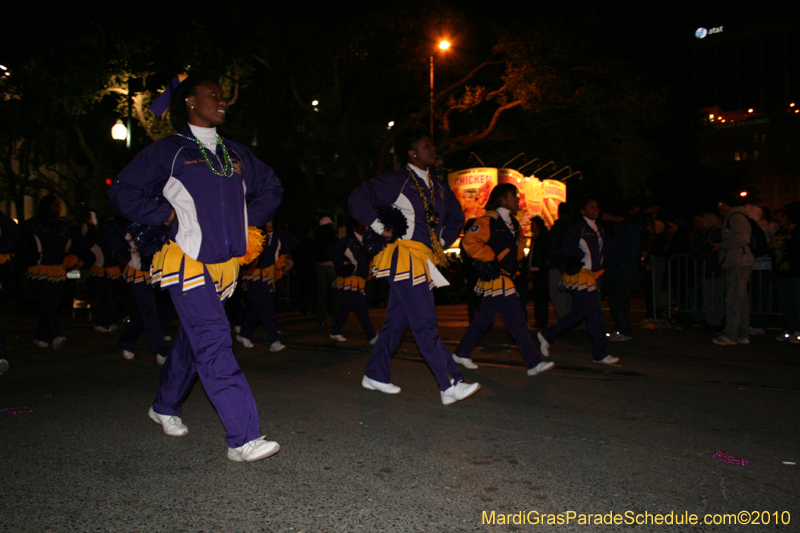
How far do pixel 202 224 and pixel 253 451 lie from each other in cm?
125

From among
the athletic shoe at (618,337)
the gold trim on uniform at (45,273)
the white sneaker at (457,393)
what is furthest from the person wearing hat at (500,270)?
the gold trim on uniform at (45,273)

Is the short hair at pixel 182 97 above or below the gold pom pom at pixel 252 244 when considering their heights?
above

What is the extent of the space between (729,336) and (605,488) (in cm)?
611

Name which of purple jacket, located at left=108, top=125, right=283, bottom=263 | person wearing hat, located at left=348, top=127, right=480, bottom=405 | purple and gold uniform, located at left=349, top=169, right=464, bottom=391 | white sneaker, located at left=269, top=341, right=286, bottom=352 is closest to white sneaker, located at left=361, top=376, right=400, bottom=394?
person wearing hat, located at left=348, top=127, right=480, bottom=405

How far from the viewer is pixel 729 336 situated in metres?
8.16

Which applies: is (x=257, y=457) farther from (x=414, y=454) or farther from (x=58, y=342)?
(x=58, y=342)

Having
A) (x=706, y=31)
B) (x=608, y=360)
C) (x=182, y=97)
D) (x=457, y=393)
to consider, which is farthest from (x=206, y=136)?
(x=706, y=31)

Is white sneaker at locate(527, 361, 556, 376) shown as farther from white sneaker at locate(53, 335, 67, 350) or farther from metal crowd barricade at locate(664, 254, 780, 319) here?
white sneaker at locate(53, 335, 67, 350)

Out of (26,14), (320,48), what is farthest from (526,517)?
(26,14)

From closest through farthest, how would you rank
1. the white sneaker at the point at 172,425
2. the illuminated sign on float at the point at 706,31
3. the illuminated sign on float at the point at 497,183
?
the white sneaker at the point at 172,425 → the illuminated sign on float at the point at 497,183 → the illuminated sign on float at the point at 706,31

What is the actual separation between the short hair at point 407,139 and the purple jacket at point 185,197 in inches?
66.7

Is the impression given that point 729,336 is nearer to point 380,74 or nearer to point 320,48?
point 320,48

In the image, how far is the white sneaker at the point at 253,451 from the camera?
328cm

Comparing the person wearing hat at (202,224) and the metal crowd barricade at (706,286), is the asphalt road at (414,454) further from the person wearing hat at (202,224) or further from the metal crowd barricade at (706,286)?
the metal crowd barricade at (706,286)
